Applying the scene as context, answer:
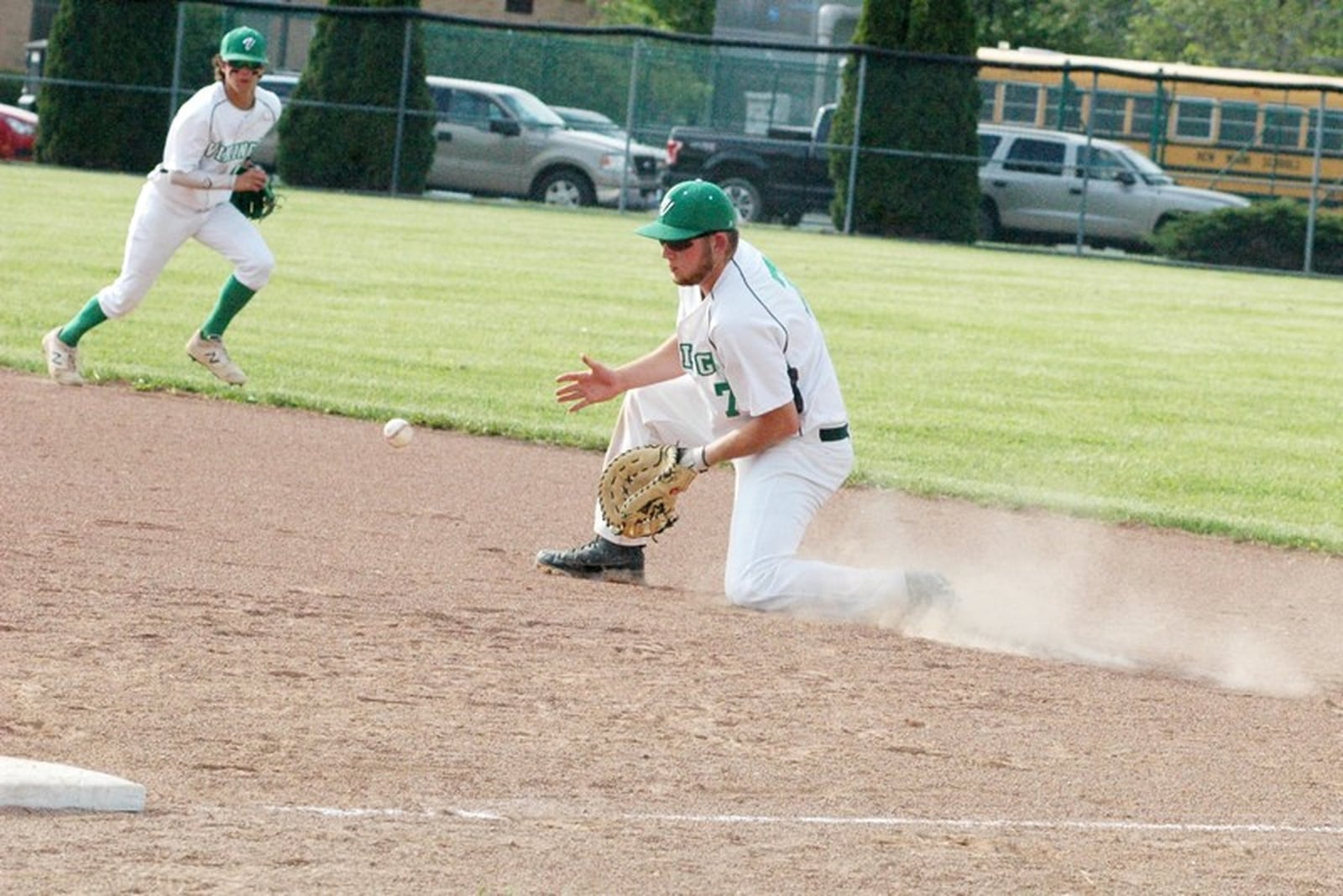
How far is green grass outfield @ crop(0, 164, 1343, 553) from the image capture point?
1106 cm

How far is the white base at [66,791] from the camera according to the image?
4.27 m

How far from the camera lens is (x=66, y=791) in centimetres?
428

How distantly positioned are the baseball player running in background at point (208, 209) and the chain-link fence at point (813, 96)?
57.3ft

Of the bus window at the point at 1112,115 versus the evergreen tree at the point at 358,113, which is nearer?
the evergreen tree at the point at 358,113

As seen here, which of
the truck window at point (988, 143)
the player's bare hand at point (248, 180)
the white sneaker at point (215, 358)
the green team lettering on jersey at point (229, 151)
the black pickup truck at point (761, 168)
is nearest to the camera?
the green team lettering on jersey at point (229, 151)

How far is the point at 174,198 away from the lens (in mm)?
11227

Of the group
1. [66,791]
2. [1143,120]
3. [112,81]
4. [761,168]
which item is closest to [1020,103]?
[1143,120]

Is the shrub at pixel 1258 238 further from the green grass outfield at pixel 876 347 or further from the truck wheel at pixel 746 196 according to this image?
the truck wheel at pixel 746 196

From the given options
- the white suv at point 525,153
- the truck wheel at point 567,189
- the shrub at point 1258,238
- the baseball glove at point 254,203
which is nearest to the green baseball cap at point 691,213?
the baseball glove at point 254,203

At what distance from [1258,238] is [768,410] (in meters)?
22.6

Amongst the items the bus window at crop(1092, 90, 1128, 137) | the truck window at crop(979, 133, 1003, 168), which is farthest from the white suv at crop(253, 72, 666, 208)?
the bus window at crop(1092, 90, 1128, 137)

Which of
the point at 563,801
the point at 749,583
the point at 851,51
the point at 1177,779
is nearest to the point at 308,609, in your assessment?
the point at 749,583

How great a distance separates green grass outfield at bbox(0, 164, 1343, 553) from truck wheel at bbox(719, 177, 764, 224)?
18.5ft

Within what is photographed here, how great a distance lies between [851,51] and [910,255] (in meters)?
4.92
